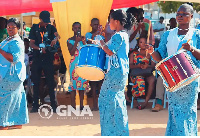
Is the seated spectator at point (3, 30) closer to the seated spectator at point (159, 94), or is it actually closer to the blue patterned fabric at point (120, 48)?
the seated spectator at point (159, 94)

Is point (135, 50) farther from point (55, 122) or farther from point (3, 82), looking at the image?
point (3, 82)

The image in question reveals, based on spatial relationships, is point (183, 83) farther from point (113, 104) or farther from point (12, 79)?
point (12, 79)

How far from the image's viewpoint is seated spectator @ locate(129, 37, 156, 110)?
785 cm

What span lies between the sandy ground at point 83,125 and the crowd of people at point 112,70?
9.8 inches

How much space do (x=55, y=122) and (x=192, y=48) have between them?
10.6 feet

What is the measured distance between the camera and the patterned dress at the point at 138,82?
7.87 m

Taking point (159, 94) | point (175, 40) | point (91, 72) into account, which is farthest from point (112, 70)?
point (159, 94)

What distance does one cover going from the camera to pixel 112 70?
487 centimetres

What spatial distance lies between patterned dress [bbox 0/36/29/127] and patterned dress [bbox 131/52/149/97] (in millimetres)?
2528

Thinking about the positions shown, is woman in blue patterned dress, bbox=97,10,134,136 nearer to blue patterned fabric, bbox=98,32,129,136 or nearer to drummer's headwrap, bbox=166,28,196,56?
blue patterned fabric, bbox=98,32,129,136

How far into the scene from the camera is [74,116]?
290 inches

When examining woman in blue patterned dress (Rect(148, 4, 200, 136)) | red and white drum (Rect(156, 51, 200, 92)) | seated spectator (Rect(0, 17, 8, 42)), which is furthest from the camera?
seated spectator (Rect(0, 17, 8, 42))

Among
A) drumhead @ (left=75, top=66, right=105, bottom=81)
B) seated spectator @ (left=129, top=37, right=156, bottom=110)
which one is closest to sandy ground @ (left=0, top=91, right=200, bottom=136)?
seated spectator @ (left=129, top=37, right=156, bottom=110)

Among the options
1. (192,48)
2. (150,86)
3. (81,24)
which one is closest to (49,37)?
(81,24)
